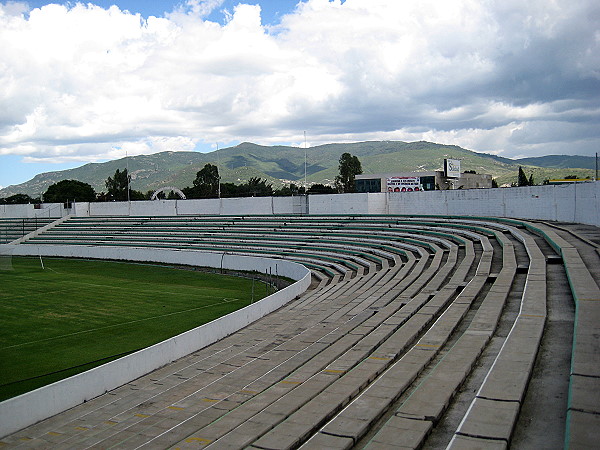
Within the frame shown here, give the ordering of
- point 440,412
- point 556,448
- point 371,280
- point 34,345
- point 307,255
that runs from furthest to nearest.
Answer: point 307,255
point 371,280
point 34,345
point 440,412
point 556,448

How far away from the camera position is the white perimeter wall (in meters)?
30.8

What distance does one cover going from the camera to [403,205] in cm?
4638

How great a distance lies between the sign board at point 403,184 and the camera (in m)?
55.2

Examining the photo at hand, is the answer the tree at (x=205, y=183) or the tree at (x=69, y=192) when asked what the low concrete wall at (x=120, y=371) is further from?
the tree at (x=69, y=192)

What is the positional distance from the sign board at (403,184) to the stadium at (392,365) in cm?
2127

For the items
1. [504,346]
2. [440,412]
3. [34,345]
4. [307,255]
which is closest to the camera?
[440,412]

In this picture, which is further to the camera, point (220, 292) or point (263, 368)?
point (220, 292)

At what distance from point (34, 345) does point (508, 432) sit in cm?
1774

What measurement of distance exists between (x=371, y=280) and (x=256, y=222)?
1101 inches

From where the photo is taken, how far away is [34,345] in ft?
67.3

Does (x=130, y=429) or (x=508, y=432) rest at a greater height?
(x=508, y=432)

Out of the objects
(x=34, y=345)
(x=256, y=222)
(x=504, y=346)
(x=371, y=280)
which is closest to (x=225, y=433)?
(x=504, y=346)

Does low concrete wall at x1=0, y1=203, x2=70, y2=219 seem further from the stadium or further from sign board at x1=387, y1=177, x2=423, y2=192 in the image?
the stadium

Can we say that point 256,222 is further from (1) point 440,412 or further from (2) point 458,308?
(1) point 440,412
